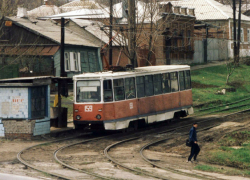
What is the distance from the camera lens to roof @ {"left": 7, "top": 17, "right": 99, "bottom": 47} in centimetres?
3794

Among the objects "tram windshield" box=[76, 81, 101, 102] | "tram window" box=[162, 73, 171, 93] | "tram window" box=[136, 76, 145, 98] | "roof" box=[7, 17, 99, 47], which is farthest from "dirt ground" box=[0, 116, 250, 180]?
"roof" box=[7, 17, 99, 47]

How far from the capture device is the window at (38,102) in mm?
19516

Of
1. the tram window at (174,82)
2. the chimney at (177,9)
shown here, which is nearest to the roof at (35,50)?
the tram window at (174,82)

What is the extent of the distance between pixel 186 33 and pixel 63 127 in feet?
103

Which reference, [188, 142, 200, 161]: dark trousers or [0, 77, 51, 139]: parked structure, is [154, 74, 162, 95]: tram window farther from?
[188, 142, 200, 161]: dark trousers

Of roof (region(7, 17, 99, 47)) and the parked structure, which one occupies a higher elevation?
roof (region(7, 17, 99, 47))

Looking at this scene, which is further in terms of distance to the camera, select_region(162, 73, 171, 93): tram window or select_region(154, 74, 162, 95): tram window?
select_region(162, 73, 171, 93): tram window

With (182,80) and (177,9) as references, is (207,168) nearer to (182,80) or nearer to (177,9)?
(182,80)

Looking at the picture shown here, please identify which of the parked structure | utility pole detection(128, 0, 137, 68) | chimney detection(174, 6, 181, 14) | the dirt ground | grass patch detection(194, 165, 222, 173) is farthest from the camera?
chimney detection(174, 6, 181, 14)

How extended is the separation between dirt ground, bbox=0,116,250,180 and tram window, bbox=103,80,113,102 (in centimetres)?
171

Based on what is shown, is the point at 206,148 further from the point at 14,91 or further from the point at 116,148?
the point at 14,91

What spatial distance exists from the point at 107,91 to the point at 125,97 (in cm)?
106

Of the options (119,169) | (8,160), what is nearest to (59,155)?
(8,160)

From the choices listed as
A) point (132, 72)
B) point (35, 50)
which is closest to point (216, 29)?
point (35, 50)
